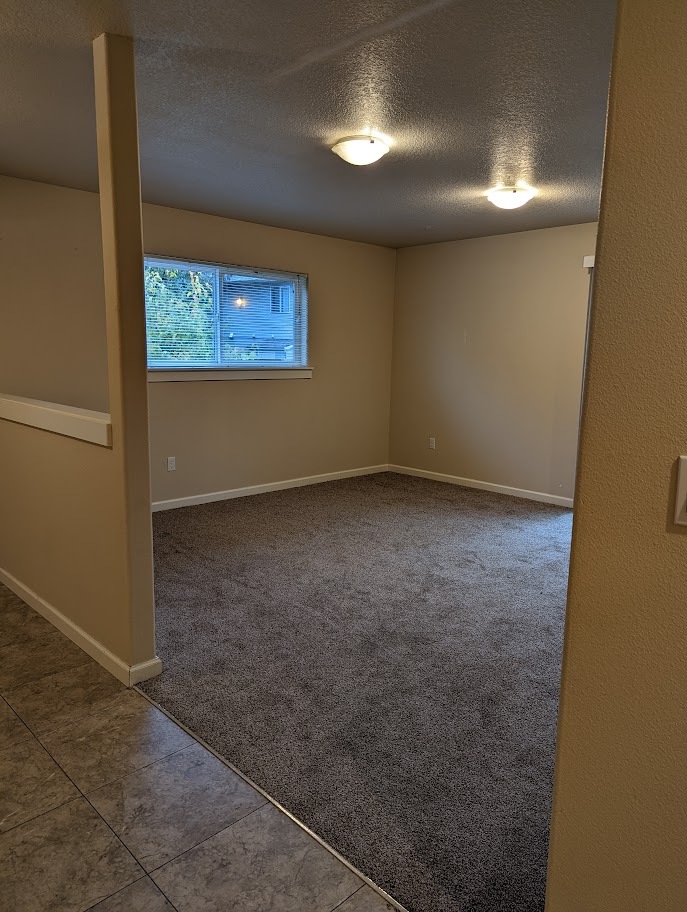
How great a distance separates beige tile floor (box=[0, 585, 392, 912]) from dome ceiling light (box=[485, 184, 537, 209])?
11.9 ft

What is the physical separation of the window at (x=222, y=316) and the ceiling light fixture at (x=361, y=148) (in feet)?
7.24

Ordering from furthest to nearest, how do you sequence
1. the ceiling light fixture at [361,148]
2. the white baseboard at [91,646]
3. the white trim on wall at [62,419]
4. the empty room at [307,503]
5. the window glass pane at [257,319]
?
the window glass pane at [257,319], the ceiling light fixture at [361,148], the white baseboard at [91,646], the white trim on wall at [62,419], the empty room at [307,503]

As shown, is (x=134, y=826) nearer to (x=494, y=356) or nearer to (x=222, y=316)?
(x=222, y=316)

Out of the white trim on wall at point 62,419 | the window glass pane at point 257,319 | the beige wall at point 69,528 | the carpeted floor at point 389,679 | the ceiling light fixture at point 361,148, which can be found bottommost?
the carpeted floor at point 389,679

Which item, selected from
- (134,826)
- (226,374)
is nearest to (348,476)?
(226,374)

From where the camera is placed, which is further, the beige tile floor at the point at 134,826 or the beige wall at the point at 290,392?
the beige wall at the point at 290,392

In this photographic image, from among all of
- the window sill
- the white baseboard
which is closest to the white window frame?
the window sill

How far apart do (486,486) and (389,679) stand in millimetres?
3757

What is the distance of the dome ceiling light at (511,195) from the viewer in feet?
13.5

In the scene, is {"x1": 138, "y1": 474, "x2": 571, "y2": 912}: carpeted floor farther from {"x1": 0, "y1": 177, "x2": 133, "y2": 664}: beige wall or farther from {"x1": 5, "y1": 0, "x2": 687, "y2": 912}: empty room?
{"x1": 0, "y1": 177, "x2": 133, "y2": 664}: beige wall

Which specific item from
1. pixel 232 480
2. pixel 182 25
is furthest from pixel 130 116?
pixel 232 480

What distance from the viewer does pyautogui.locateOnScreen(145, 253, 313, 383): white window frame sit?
4988mm

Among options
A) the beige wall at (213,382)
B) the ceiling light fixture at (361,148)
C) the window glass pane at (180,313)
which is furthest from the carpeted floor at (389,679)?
the ceiling light fixture at (361,148)

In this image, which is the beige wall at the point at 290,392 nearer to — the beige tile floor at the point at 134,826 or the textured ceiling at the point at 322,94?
the textured ceiling at the point at 322,94
